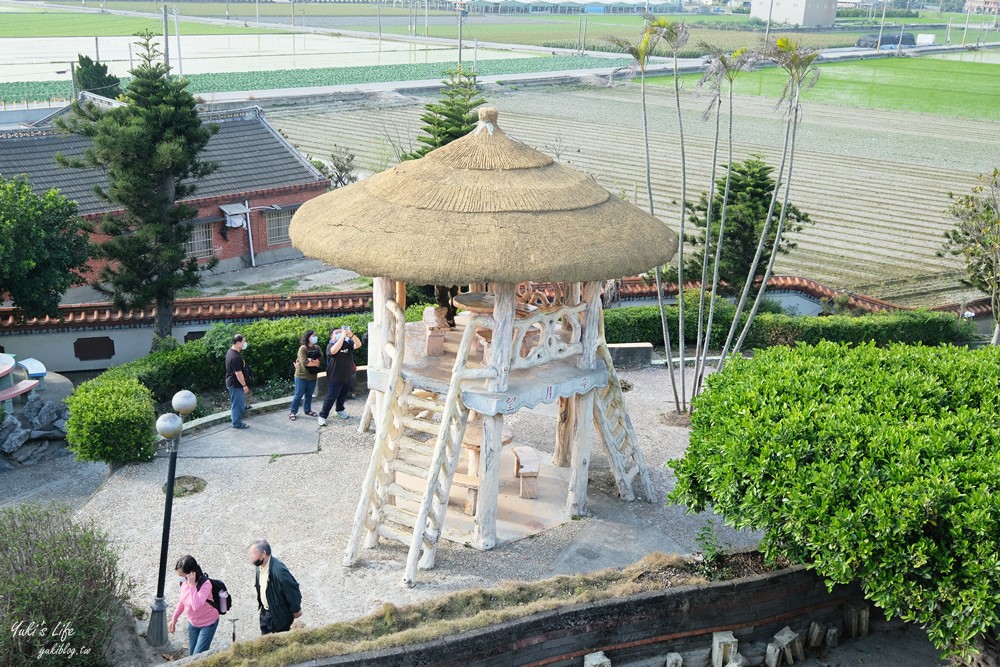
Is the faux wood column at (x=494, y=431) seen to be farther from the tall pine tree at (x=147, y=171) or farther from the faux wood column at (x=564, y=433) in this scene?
the tall pine tree at (x=147, y=171)

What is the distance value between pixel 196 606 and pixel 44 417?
9.22 meters

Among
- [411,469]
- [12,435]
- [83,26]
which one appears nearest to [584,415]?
[411,469]

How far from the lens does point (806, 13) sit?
140 m

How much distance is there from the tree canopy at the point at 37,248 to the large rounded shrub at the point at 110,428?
5096 mm

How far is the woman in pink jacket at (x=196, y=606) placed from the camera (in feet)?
36.2

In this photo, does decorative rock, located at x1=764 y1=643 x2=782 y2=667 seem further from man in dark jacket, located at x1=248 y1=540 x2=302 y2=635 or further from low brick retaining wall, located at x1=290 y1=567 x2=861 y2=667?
man in dark jacket, located at x1=248 y1=540 x2=302 y2=635

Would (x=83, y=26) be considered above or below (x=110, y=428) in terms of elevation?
above

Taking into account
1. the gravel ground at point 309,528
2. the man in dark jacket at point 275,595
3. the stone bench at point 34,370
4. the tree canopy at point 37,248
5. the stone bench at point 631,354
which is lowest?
the gravel ground at point 309,528

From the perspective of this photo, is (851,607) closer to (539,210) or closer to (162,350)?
(539,210)

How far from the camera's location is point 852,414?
11781 mm

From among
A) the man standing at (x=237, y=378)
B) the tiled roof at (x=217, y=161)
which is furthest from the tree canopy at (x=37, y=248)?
the man standing at (x=237, y=378)

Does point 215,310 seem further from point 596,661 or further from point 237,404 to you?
point 596,661

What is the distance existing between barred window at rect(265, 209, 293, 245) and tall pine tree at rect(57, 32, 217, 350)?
9705 millimetres

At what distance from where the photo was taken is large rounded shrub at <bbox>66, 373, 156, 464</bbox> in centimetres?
1606
